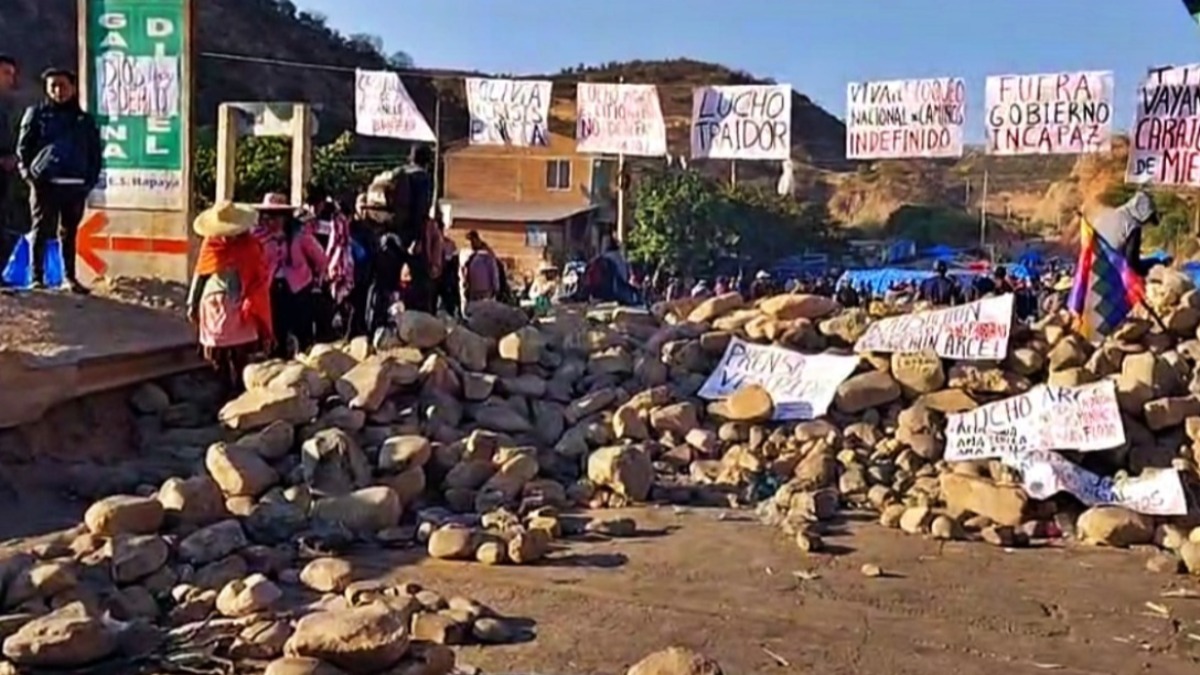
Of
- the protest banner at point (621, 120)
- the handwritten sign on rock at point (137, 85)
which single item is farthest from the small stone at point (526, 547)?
the protest banner at point (621, 120)

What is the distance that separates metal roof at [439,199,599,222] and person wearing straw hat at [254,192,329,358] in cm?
2711

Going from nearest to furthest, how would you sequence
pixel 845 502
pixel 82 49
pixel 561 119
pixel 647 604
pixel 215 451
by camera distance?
pixel 647 604 → pixel 215 451 → pixel 845 502 → pixel 82 49 → pixel 561 119

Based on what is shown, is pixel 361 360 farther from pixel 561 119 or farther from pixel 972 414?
pixel 561 119

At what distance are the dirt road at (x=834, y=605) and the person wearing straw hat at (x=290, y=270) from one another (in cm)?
294

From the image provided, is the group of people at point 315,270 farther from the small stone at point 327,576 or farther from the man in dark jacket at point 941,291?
the man in dark jacket at point 941,291

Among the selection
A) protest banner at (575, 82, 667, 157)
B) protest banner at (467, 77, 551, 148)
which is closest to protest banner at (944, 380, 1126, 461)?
protest banner at (575, 82, 667, 157)

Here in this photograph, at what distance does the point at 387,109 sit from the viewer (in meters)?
16.0

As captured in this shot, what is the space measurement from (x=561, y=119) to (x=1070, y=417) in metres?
16.9

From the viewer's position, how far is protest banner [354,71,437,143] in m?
15.8

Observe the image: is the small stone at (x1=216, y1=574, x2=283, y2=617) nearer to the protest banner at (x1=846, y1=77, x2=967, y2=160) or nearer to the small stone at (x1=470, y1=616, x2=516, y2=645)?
the small stone at (x1=470, y1=616, x2=516, y2=645)

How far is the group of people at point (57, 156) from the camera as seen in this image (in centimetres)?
1002

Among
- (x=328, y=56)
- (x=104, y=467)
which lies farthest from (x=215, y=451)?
(x=328, y=56)

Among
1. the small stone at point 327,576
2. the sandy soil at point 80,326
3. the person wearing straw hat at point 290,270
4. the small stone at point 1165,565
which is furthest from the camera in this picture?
the person wearing straw hat at point 290,270

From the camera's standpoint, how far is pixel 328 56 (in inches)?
2260
